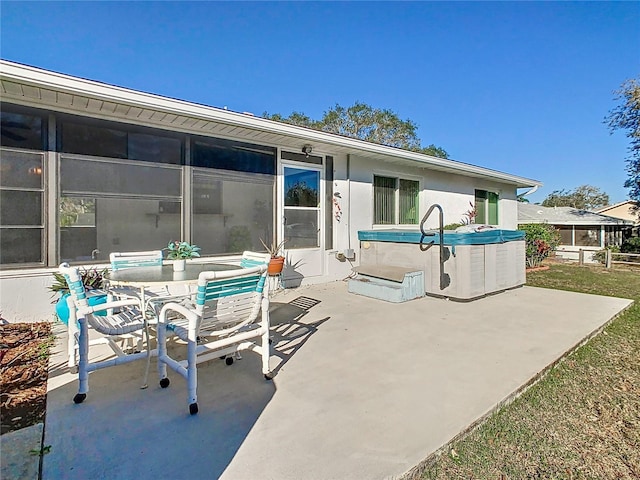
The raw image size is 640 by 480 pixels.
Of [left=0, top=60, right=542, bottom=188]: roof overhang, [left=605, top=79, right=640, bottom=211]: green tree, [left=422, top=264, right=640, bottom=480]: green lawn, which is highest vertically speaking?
[left=605, top=79, right=640, bottom=211]: green tree

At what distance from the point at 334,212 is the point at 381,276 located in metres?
1.88

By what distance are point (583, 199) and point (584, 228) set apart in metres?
29.8

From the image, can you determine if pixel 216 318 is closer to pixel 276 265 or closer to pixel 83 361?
pixel 83 361

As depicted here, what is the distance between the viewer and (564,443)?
1994mm

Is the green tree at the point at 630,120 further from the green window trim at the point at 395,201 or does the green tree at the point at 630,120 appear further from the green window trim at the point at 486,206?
the green window trim at the point at 395,201

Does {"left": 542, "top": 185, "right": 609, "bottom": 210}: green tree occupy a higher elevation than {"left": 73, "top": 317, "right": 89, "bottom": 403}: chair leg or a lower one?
higher

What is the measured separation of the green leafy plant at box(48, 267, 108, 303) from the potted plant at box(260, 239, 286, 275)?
2.44 metres

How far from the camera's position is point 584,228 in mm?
20219

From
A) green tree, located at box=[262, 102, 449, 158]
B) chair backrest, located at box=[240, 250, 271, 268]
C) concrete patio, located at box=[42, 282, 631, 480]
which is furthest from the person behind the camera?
green tree, located at box=[262, 102, 449, 158]

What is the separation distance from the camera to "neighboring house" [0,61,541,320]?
4.04m

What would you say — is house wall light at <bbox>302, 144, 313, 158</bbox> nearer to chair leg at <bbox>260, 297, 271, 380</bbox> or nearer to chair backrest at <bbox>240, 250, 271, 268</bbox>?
chair backrest at <bbox>240, 250, 271, 268</bbox>

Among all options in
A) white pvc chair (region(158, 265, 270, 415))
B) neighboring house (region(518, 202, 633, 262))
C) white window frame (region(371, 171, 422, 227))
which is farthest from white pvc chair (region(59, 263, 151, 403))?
neighboring house (region(518, 202, 633, 262))

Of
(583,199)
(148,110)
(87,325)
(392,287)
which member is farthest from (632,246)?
(583,199)

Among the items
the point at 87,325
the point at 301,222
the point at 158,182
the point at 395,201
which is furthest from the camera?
the point at 395,201
